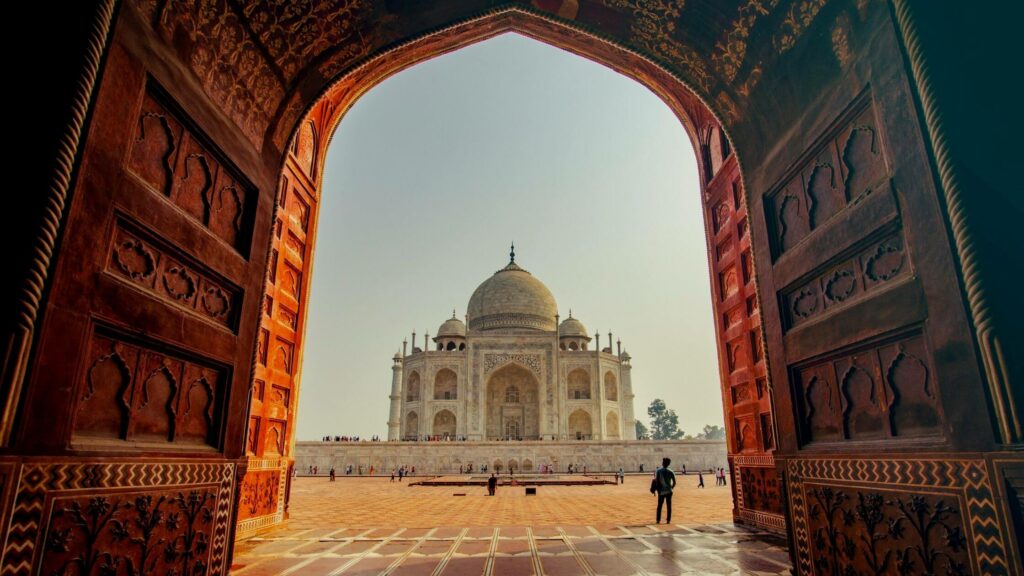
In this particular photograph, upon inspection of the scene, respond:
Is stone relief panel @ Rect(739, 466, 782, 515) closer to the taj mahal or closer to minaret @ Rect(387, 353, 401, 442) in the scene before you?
the taj mahal

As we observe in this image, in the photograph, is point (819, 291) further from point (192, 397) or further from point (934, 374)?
point (192, 397)

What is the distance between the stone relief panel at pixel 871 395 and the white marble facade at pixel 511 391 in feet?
112

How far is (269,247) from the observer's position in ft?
16.0

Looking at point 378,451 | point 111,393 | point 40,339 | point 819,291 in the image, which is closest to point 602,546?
point 819,291

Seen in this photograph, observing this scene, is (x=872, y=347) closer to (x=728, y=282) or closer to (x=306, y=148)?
(x=728, y=282)

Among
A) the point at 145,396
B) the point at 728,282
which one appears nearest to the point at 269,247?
the point at 145,396

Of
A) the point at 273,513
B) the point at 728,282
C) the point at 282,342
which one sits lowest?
the point at 273,513

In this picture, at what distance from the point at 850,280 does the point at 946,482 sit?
139 centimetres

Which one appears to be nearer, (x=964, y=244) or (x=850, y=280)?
(x=964, y=244)

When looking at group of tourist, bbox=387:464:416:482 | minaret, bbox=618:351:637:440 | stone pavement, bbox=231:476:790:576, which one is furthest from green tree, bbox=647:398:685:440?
stone pavement, bbox=231:476:790:576

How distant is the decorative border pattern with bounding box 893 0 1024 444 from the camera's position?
247 centimetres

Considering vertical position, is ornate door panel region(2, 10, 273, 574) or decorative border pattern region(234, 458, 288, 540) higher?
ornate door panel region(2, 10, 273, 574)

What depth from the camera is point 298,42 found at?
15.8 feet

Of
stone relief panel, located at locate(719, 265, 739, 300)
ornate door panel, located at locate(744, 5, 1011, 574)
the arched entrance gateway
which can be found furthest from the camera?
stone relief panel, located at locate(719, 265, 739, 300)
